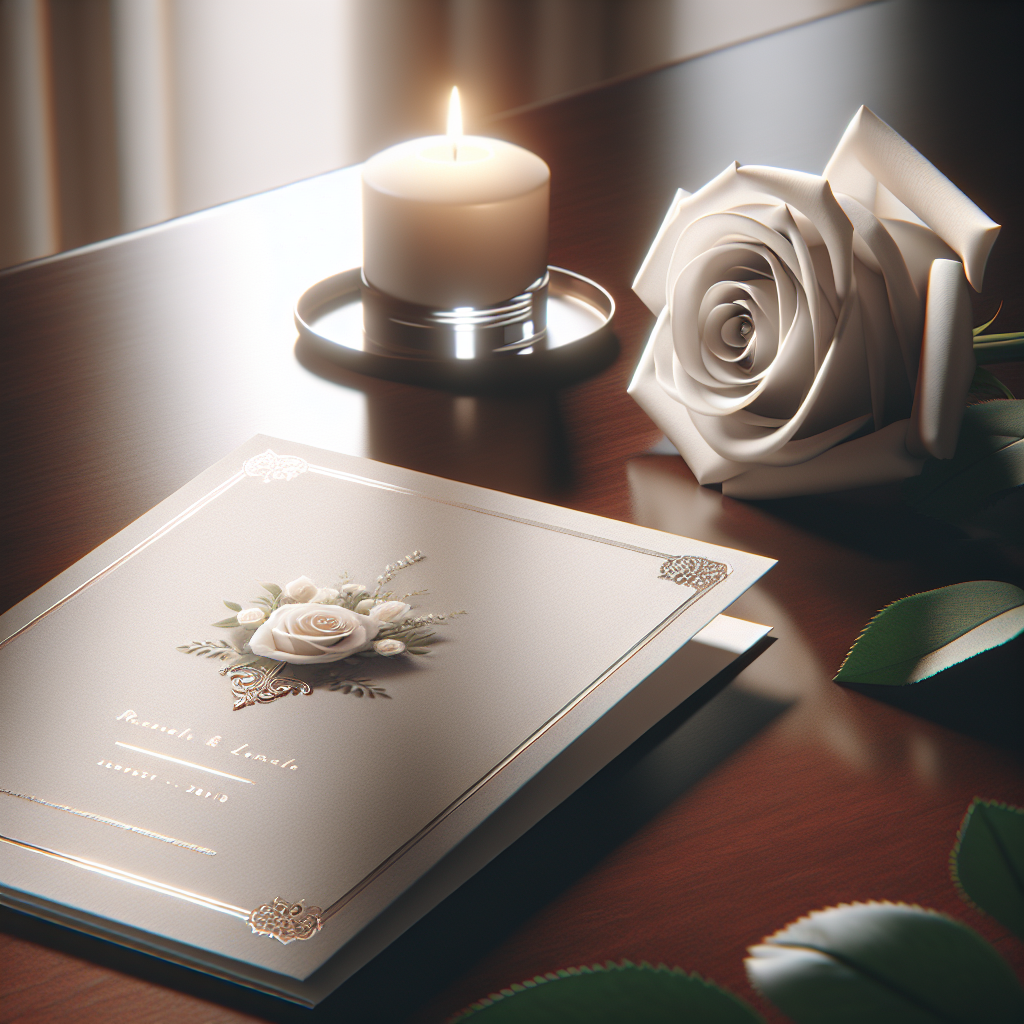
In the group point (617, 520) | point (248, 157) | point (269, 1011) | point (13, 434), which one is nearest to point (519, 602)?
point (617, 520)

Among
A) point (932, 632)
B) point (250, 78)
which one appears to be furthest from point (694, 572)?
point (250, 78)

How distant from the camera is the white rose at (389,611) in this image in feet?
1.67

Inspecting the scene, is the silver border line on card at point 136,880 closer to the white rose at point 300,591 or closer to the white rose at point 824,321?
the white rose at point 300,591

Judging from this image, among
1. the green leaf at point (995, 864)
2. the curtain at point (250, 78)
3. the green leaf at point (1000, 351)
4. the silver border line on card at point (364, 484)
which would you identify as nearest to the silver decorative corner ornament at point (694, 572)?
the silver border line on card at point (364, 484)

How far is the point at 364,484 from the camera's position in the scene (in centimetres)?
61

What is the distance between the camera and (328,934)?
0.37m

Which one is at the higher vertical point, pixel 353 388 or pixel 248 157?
pixel 353 388

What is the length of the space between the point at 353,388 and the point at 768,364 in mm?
247

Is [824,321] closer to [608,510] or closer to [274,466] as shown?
[608,510]

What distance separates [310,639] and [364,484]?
0.14 meters

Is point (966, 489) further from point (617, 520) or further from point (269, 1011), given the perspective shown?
point (269, 1011)

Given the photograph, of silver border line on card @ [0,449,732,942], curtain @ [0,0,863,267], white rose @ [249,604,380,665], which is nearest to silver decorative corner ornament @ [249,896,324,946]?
silver border line on card @ [0,449,732,942]

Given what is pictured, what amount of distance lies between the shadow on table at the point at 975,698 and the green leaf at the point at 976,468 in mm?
85

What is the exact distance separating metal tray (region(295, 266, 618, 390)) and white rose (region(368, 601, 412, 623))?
0.26m
